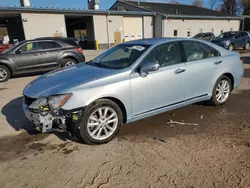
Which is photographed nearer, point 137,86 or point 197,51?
point 137,86

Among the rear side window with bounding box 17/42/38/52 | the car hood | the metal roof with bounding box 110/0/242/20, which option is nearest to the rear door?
the car hood

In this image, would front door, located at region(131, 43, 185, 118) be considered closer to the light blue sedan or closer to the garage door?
the light blue sedan

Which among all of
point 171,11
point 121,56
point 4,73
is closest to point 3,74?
point 4,73

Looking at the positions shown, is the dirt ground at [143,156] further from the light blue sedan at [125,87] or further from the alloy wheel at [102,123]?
the light blue sedan at [125,87]

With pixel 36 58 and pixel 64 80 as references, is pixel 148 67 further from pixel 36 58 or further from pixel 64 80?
pixel 36 58

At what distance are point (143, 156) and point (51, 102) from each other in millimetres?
1522

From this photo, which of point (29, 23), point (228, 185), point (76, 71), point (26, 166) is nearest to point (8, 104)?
point (76, 71)

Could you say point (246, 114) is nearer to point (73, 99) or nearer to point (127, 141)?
point (127, 141)

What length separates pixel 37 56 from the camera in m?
8.98

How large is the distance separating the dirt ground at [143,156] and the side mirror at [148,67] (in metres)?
1.04

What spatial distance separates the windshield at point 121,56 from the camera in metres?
3.86

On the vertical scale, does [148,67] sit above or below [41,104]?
above

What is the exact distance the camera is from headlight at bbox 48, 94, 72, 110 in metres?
3.16

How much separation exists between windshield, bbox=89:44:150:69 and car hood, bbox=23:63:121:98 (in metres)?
0.28
